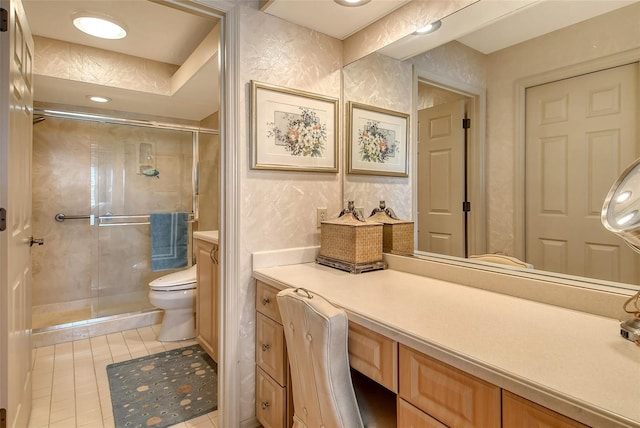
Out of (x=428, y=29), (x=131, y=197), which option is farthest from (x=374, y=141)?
(x=131, y=197)

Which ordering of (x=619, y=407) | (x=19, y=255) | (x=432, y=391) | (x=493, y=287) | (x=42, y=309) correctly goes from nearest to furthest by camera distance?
1. (x=619, y=407)
2. (x=432, y=391)
3. (x=493, y=287)
4. (x=19, y=255)
5. (x=42, y=309)

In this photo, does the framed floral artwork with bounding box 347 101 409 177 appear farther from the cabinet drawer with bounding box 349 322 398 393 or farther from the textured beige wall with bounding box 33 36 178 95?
the textured beige wall with bounding box 33 36 178 95

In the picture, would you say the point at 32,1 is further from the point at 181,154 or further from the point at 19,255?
the point at 181,154

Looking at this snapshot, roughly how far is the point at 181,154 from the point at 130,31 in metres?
1.57

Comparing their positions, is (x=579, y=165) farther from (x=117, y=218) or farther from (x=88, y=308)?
(x=88, y=308)

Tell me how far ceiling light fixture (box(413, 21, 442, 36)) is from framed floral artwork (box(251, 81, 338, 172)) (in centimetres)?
56

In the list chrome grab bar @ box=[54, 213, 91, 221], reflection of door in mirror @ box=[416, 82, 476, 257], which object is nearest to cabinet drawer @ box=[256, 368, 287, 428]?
reflection of door in mirror @ box=[416, 82, 476, 257]

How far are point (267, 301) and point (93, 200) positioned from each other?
275cm

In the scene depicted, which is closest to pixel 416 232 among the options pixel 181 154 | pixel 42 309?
pixel 181 154

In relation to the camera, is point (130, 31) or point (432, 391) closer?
point (432, 391)

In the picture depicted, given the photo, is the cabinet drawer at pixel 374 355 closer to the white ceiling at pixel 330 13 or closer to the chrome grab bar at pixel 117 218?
the white ceiling at pixel 330 13

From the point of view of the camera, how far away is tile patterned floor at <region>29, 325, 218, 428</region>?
177 centimetres

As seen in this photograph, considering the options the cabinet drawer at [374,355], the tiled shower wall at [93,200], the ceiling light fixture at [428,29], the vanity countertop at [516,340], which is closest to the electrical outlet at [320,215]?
the vanity countertop at [516,340]

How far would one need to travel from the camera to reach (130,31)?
7.43 feet
